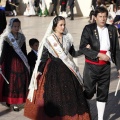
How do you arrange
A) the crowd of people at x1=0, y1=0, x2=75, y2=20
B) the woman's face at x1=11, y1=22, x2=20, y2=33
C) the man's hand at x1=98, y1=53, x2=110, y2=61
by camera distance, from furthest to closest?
the crowd of people at x1=0, y1=0, x2=75, y2=20
the woman's face at x1=11, y1=22, x2=20, y2=33
the man's hand at x1=98, y1=53, x2=110, y2=61

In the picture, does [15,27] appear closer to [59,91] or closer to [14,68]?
[14,68]

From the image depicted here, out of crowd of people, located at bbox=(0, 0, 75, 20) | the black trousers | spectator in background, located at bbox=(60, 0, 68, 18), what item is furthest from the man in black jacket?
crowd of people, located at bbox=(0, 0, 75, 20)

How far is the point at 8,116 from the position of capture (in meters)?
5.60

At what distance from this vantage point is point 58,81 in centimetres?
489

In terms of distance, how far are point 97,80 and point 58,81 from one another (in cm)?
46

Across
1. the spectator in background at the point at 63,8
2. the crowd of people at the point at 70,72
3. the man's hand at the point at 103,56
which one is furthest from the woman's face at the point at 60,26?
the spectator in background at the point at 63,8

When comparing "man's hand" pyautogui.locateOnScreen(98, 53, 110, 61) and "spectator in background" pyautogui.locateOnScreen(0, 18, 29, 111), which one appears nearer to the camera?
"man's hand" pyautogui.locateOnScreen(98, 53, 110, 61)

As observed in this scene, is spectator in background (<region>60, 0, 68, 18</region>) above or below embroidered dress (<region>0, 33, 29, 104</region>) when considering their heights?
below

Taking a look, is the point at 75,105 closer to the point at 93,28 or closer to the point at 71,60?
the point at 71,60

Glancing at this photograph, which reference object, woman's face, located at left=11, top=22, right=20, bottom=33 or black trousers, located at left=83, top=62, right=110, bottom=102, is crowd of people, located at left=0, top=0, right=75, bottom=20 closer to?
woman's face, located at left=11, top=22, right=20, bottom=33

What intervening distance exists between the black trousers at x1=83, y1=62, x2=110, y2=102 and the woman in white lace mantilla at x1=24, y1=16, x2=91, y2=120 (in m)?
0.10

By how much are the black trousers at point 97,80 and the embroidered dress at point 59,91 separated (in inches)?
4.4

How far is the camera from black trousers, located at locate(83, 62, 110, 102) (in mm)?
4844

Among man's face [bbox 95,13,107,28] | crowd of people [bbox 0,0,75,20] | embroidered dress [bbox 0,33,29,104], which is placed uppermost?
man's face [bbox 95,13,107,28]
